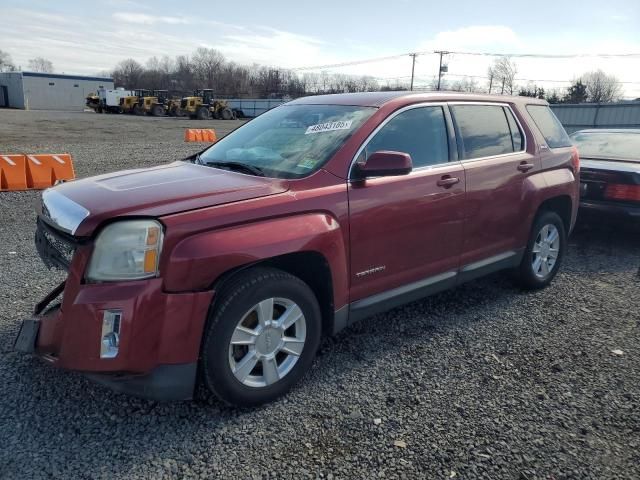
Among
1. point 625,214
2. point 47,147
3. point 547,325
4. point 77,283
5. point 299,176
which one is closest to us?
point 77,283

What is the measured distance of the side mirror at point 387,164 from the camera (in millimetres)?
3109

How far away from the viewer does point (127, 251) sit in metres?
Answer: 2.50

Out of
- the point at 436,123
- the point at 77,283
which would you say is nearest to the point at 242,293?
the point at 77,283

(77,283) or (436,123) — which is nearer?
(77,283)

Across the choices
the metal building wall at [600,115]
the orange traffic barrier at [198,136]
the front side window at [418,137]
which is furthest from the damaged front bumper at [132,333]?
the metal building wall at [600,115]

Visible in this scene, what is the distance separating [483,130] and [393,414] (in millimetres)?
2584

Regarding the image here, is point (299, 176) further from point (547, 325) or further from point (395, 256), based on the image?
point (547, 325)

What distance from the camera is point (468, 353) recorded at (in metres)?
3.65

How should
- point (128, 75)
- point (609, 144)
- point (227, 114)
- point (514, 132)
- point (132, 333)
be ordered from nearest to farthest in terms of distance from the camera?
point (132, 333)
point (514, 132)
point (609, 144)
point (227, 114)
point (128, 75)

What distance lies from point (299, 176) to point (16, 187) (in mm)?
7840

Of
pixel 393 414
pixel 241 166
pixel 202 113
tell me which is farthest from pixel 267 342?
pixel 202 113

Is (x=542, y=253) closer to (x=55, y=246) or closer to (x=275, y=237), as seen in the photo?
(x=275, y=237)

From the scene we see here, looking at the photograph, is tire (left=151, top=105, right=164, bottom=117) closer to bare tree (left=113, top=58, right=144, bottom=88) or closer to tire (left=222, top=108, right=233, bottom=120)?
tire (left=222, top=108, right=233, bottom=120)

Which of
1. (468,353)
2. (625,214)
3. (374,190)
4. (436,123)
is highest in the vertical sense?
(436,123)
